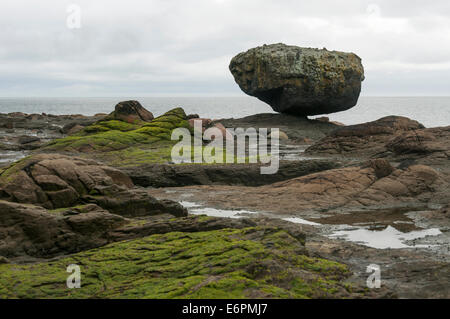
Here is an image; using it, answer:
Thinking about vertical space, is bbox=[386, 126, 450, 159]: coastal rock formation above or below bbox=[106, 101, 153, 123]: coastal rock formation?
below

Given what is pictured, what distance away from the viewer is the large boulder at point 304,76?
36.5 meters

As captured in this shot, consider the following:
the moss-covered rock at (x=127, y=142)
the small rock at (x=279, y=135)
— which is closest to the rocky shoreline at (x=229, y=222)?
the moss-covered rock at (x=127, y=142)

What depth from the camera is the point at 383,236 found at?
10812mm

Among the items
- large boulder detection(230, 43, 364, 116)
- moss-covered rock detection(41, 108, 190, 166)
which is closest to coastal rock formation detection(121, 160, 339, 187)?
moss-covered rock detection(41, 108, 190, 166)

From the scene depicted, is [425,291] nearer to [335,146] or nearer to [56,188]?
[56,188]

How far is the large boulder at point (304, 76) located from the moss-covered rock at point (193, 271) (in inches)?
1167

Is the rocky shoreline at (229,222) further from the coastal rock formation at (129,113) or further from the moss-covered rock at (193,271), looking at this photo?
the coastal rock formation at (129,113)

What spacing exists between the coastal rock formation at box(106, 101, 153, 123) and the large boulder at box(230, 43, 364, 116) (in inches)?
386

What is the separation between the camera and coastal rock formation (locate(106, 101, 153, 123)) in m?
32.5

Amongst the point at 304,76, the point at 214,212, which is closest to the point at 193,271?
the point at 214,212

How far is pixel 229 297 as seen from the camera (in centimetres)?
565

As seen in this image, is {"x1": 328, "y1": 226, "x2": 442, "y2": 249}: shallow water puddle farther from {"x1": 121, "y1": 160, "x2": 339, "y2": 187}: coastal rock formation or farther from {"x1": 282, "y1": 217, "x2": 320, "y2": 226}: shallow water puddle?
{"x1": 121, "y1": 160, "x2": 339, "y2": 187}: coastal rock formation
